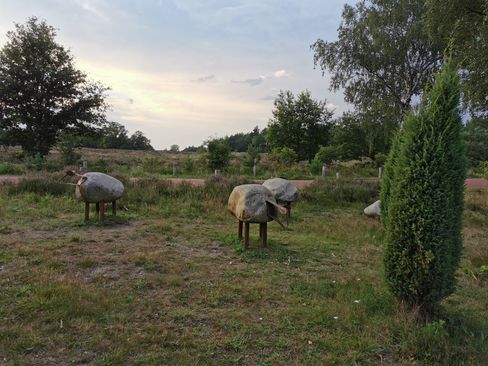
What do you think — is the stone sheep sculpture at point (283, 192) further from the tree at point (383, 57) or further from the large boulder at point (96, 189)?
the tree at point (383, 57)

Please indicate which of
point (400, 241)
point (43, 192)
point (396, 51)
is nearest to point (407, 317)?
point (400, 241)

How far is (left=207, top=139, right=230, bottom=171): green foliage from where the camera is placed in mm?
20159

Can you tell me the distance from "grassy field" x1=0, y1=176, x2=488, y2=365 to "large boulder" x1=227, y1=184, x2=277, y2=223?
0.59 metres

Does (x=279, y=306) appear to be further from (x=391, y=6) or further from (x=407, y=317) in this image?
(x=391, y=6)

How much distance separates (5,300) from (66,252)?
1.86m

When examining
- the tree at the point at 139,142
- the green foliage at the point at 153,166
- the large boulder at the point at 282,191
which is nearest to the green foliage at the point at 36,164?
the green foliage at the point at 153,166

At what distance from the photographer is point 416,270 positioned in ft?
11.5

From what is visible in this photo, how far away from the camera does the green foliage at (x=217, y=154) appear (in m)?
20.2

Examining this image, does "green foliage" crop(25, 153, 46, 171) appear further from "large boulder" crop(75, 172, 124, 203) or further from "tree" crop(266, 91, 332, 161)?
"tree" crop(266, 91, 332, 161)

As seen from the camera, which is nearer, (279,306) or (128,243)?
(279,306)

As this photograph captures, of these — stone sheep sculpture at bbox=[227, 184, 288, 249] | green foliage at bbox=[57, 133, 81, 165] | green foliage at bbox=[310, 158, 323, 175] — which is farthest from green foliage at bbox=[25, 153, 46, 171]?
green foliage at bbox=[310, 158, 323, 175]

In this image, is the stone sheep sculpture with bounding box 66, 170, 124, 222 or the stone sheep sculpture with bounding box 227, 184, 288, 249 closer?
the stone sheep sculpture with bounding box 227, 184, 288, 249

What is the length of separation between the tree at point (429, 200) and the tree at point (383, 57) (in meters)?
17.7

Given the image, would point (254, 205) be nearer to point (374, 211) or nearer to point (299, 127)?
point (374, 211)
